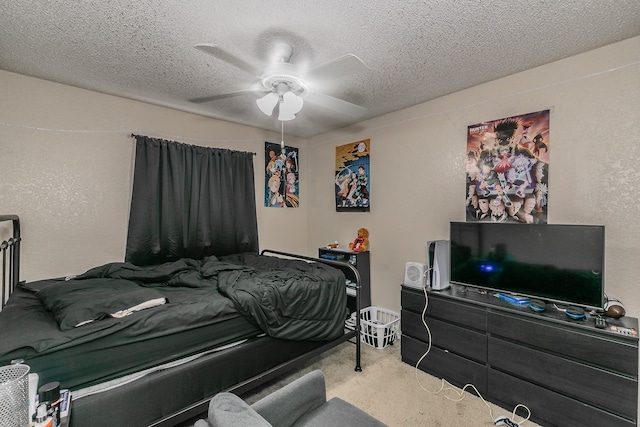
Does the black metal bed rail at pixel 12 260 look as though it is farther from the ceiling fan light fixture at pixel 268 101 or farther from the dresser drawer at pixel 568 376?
the dresser drawer at pixel 568 376

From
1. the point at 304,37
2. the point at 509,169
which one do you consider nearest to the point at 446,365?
the point at 509,169

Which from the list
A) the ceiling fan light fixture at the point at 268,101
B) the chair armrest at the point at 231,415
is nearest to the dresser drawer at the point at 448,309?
the chair armrest at the point at 231,415

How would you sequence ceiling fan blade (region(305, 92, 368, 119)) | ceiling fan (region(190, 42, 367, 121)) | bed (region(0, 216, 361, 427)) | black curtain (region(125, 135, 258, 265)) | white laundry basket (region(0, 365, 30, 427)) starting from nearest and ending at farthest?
1. white laundry basket (region(0, 365, 30, 427))
2. bed (region(0, 216, 361, 427))
3. ceiling fan (region(190, 42, 367, 121))
4. ceiling fan blade (region(305, 92, 368, 119))
5. black curtain (region(125, 135, 258, 265))

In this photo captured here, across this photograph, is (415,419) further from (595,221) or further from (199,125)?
(199,125)

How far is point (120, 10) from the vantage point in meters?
1.59

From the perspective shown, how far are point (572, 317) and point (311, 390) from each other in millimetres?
1696

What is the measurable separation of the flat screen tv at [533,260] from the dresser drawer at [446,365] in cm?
60

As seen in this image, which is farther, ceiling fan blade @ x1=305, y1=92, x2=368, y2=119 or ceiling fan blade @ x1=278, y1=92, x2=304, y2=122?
ceiling fan blade @ x1=305, y1=92, x2=368, y2=119

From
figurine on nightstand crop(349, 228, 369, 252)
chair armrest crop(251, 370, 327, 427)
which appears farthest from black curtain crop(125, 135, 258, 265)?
chair armrest crop(251, 370, 327, 427)

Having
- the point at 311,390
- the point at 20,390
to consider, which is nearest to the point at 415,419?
the point at 311,390

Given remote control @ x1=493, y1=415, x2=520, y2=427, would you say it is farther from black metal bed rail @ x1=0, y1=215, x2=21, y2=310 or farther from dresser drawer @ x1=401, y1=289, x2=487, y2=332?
black metal bed rail @ x1=0, y1=215, x2=21, y2=310

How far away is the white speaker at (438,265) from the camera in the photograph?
2.50 m

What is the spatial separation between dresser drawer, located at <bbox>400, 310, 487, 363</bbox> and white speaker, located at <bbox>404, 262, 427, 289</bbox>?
0.84 feet

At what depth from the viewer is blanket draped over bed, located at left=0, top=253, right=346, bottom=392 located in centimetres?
140
